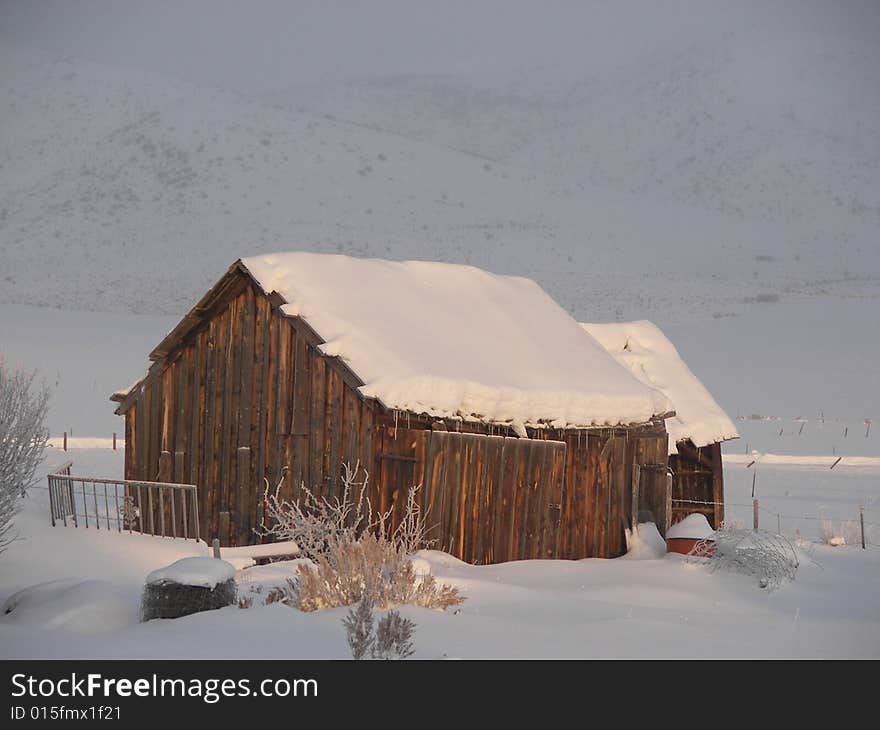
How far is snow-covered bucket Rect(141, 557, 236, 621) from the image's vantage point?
1114cm

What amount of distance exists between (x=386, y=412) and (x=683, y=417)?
30.6ft

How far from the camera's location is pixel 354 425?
16.2m

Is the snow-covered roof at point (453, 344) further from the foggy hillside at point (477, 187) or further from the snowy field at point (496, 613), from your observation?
the foggy hillside at point (477, 187)

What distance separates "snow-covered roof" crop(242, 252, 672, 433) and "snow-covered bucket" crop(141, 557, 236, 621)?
4.70 metres

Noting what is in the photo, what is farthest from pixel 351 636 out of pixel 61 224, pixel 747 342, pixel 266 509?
pixel 61 224

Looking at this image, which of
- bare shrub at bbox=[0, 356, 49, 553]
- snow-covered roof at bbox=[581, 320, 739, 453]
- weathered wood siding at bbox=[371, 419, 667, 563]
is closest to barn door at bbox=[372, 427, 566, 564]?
weathered wood siding at bbox=[371, 419, 667, 563]

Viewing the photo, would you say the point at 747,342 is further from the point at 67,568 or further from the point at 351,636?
the point at 351,636

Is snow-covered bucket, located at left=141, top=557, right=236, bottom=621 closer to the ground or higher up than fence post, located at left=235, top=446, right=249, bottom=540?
closer to the ground

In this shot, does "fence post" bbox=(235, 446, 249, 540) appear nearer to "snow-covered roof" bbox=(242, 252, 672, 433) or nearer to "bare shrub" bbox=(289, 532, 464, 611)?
"snow-covered roof" bbox=(242, 252, 672, 433)

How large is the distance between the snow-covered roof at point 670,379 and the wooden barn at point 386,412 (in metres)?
Result: 4.05

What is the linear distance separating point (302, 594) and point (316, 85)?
145 metres

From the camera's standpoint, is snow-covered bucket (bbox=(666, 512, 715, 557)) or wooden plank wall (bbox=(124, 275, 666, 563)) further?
snow-covered bucket (bbox=(666, 512, 715, 557))

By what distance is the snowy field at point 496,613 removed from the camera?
1008cm

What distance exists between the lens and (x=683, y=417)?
23.7m
